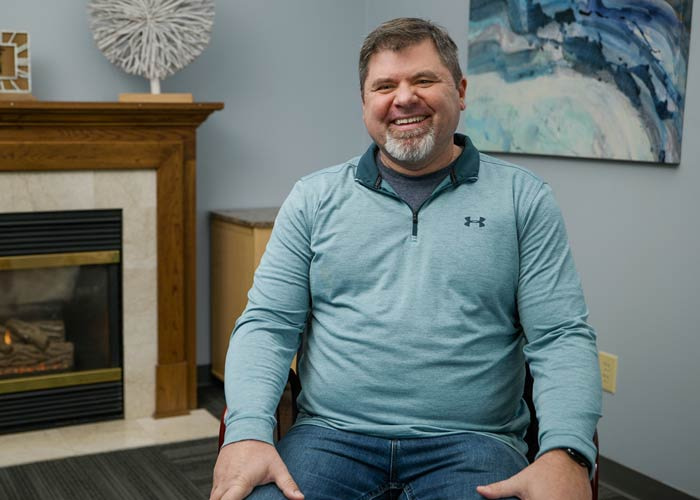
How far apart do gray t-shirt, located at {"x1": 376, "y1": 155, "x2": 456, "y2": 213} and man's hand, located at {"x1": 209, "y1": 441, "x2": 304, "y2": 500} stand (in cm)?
53

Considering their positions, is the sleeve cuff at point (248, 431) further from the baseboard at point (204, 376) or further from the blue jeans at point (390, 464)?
the baseboard at point (204, 376)

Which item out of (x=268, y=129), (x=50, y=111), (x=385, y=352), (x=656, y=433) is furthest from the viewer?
(x=268, y=129)

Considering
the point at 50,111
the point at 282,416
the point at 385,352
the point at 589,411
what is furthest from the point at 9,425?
the point at 589,411

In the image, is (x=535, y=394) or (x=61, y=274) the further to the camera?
(x=61, y=274)

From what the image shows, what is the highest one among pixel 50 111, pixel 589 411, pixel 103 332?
pixel 50 111

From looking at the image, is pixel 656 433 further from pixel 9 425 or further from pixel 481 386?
pixel 9 425

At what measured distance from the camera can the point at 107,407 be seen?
328 centimetres

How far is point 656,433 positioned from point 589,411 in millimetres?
1248

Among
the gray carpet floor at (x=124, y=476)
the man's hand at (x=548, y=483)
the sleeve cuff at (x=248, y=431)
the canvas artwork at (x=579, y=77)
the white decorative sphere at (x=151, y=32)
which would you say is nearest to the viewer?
the man's hand at (x=548, y=483)

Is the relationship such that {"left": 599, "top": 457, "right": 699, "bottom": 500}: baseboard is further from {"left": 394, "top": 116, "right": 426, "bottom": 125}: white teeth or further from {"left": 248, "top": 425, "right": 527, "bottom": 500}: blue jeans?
{"left": 394, "top": 116, "right": 426, "bottom": 125}: white teeth

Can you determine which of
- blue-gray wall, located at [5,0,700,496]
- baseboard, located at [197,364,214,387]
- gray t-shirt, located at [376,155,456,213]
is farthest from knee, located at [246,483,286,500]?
baseboard, located at [197,364,214,387]

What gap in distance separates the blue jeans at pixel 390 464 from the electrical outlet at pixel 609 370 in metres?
1.27

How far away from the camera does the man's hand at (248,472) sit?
1.43m

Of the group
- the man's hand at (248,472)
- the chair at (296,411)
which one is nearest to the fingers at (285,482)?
the man's hand at (248,472)
